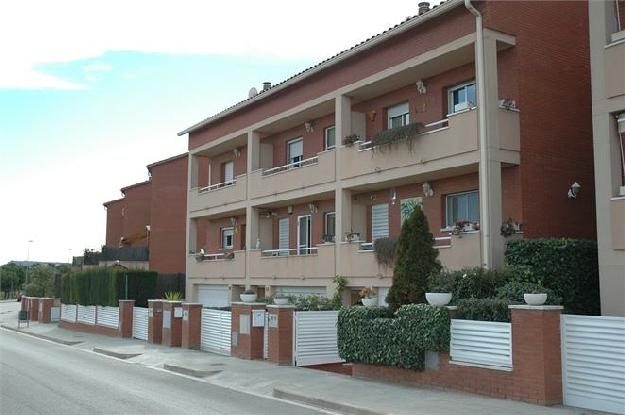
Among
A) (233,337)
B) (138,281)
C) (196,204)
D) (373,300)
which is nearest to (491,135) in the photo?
(373,300)

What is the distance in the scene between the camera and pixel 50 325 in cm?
3841

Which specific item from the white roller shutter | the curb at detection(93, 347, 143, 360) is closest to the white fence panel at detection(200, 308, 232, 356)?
the curb at detection(93, 347, 143, 360)

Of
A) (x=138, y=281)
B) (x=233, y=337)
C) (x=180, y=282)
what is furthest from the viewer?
(x=180, y=282)

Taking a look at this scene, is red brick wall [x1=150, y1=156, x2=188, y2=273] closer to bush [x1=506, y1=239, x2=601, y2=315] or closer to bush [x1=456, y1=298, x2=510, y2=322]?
bush [x1=506, y1=239, x2=601, y2=315]

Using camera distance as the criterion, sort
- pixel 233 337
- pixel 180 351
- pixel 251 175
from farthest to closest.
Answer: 1. pixel 251 175
2. pixel 180 351
3. pixel 233 337

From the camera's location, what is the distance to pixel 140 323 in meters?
26.3

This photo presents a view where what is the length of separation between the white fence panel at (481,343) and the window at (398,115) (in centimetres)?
982

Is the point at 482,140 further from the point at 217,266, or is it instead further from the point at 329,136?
the point at 217,266

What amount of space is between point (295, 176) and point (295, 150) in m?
2.71

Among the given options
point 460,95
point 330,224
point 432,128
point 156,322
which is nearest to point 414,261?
point 432,128

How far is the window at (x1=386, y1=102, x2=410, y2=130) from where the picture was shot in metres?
20.8

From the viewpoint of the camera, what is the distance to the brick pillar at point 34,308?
42.3 metres

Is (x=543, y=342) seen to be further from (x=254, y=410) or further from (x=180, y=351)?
(x=180, y=351)

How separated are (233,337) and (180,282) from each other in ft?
52.0
